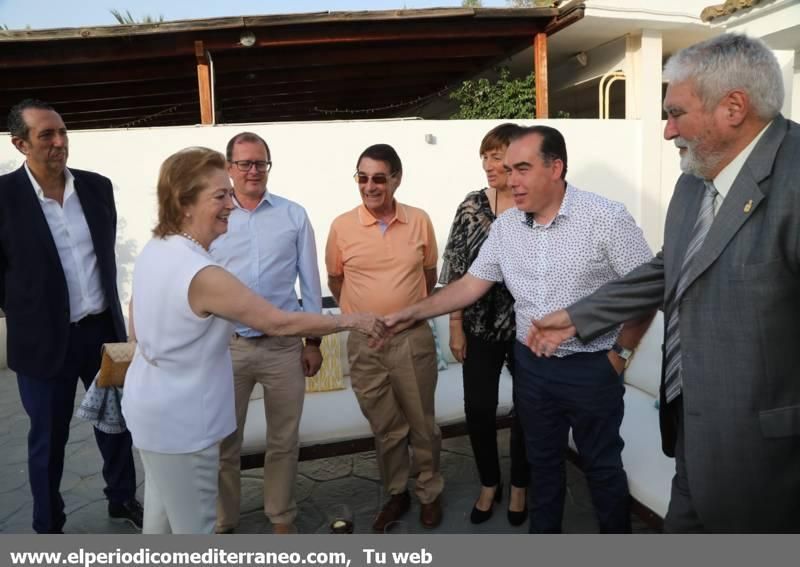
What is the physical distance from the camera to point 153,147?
726cm

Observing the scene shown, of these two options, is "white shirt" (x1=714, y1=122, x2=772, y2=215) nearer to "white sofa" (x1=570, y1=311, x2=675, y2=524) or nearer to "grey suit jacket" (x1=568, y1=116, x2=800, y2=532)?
"grey suit jacket" (x1=568, y1=116, x2=800, y2=532)

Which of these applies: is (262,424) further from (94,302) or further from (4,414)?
(4,414)

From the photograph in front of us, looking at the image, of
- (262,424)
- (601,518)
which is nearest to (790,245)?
(601,518)

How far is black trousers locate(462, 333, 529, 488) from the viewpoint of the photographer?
10.3 feet

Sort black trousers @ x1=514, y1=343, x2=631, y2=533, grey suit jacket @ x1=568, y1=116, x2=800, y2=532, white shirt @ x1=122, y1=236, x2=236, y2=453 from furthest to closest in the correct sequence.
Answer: black trousers @ x1=514, y1=343, x2=631, y2=533
white shirt @ x1=122, y1=236, x2=236, y2=453
grey suit jacket @ x1=568, y1=116, x2=800, y2=532

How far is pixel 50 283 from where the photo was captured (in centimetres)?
290

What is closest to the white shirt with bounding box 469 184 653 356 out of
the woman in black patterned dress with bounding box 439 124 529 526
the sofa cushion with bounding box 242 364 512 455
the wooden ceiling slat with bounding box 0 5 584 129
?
the woman in black patterned dress with bounding box 439 124 529 526

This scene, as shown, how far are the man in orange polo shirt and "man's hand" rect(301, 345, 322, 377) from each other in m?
0.20

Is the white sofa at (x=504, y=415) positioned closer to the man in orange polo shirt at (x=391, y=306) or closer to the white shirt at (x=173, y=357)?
the man in orange polo shirt at (x=391, y=306)

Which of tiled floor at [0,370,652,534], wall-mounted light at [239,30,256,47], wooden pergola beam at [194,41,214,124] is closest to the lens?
tiled floor at [0,370,652,534]

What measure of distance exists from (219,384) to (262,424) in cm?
152

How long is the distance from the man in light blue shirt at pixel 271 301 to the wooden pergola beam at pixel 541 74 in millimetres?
6223

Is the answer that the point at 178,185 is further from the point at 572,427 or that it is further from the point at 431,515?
the point at 431,515

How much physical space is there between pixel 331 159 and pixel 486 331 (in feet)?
16.9
